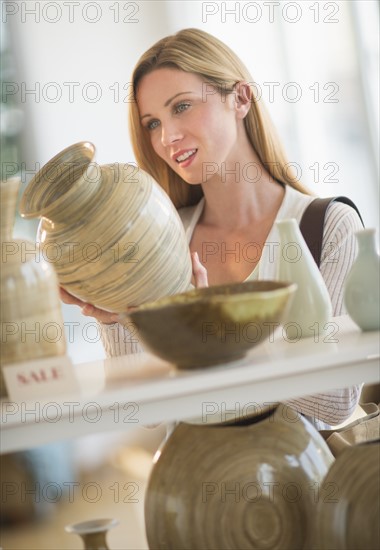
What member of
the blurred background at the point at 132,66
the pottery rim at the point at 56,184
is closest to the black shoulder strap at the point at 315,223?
the pottery rim at the point at 56,184

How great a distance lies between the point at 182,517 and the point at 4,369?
11.2 inches

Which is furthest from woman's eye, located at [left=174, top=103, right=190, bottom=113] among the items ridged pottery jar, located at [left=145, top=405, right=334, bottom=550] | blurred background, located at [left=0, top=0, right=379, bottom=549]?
blurred background, located at [left=0, top=0, right=379, bottom=549]

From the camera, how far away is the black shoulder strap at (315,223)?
1.74 meters

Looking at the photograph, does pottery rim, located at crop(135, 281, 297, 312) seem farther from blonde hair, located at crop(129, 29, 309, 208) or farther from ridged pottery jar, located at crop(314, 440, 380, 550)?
blonde hair, located at crop(129, 29, 309, 208)

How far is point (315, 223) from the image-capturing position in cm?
176

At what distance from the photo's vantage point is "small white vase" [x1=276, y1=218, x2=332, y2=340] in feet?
3.65

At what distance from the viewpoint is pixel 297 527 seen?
102 cm

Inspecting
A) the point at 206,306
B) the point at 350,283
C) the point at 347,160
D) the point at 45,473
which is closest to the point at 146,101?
the point at 350,283

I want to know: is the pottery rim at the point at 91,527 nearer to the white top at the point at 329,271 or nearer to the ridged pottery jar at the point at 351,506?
the ridged pottery jar at the point at 351,506

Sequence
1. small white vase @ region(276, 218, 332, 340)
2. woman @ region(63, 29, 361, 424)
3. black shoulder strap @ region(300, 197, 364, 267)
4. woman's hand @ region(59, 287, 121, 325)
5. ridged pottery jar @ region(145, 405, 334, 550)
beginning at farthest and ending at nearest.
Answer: woman @ region(63, 29, 361, 424) → black shoulder strap @ region(300, 197, 364, 267) → woman's hand @ region(59, 287, 121, 325) → small white vase @ region(276, 218, 332, 340) → ridged pottery jar @ region(145, 405, 334, 550)

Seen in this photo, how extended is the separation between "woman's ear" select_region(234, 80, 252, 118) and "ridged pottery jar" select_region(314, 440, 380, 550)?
3.82ft

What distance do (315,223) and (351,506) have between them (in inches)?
33.9

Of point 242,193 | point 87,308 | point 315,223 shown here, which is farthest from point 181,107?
point 87,308

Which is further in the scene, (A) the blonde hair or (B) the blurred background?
(B) the blurred background
